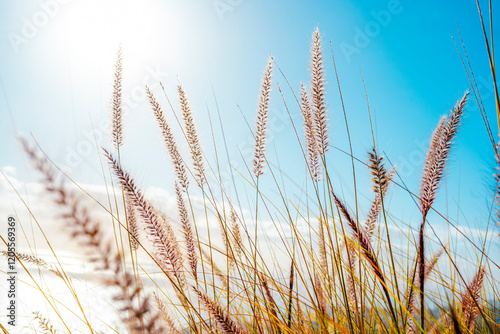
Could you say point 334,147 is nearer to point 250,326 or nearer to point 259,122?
point 259,122

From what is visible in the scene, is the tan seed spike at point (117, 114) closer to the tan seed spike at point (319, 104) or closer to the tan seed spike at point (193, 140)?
the tan seed spike at point (193, 140)

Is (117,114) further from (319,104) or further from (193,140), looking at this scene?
(319,104)

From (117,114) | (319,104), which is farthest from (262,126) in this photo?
(117,114)

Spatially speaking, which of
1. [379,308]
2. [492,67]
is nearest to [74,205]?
[492,67]

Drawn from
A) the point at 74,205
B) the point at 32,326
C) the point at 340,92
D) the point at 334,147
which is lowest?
the point at 32,326

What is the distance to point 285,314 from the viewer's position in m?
1.99

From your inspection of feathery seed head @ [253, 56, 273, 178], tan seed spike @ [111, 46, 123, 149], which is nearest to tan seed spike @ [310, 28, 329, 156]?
feathery seed head @ [253, 56, 273, 178]

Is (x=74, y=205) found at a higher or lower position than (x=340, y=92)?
lower

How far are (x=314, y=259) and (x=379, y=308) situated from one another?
0.47m

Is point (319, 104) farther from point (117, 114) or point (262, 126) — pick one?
point (117, 114)

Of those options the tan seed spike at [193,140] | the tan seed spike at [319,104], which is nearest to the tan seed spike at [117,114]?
the tan seed spike at [193,140]

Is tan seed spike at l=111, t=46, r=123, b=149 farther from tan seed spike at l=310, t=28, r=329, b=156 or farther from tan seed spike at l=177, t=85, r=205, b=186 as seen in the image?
tan seed spike at l=310, t=28, r=329, b=156

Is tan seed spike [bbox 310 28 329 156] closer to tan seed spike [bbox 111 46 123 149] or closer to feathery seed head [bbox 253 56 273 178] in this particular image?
feathery seed head [bbox 253 56 273 178]

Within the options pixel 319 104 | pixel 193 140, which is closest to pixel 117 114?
pixel 193 140
